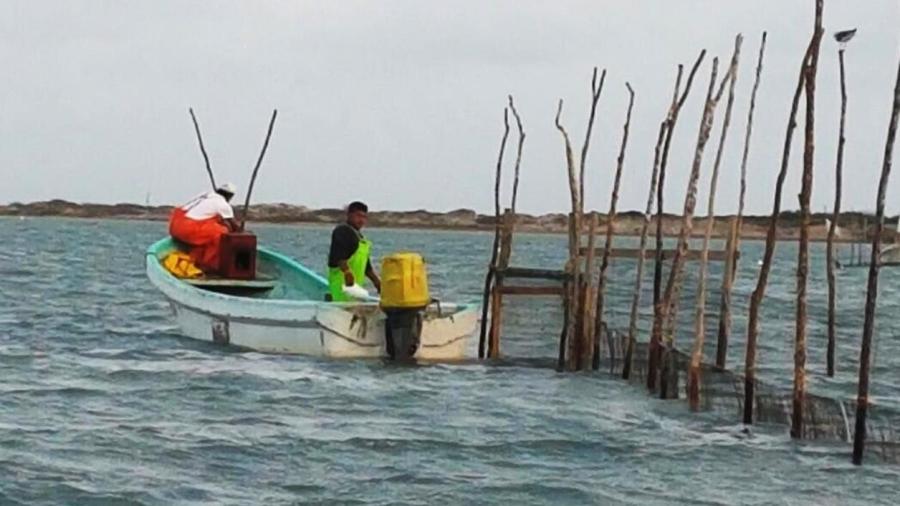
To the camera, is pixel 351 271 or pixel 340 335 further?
pixel 351 271

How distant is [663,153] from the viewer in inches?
790

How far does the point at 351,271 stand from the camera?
21.6 m

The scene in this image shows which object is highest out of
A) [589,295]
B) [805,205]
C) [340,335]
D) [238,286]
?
[805,205]

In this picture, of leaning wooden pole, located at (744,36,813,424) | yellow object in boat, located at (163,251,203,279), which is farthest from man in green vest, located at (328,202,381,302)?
leaning wooden pole, located at (744,36,813,424)

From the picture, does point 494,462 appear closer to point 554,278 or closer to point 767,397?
point 767,397

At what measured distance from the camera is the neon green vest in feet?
70.4

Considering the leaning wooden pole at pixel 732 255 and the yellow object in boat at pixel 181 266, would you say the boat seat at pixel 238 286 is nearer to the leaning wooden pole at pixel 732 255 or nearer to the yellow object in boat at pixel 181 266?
the yellow object in boat at pixel 181 266

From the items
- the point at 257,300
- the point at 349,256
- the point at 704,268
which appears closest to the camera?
the point at 704,268

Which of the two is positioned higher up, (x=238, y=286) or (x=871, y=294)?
(x=871, y=294)

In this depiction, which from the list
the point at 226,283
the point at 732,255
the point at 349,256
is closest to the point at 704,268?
the point at 732,255

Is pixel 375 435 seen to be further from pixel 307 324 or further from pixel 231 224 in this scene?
pixel 231 224

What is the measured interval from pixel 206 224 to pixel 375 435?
872 centimetres

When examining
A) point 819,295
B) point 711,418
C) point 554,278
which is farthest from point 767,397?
point 819,295

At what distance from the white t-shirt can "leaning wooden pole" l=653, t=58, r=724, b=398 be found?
7.37 meters
